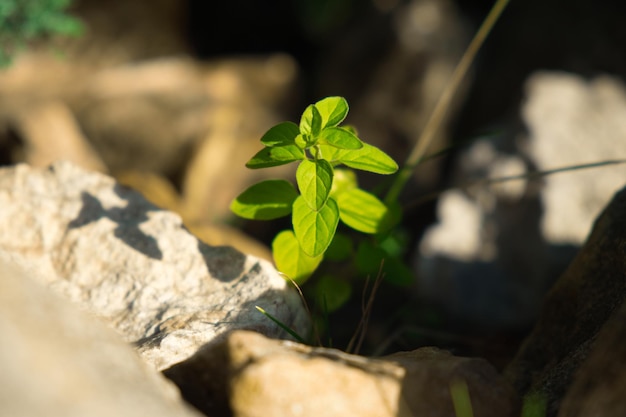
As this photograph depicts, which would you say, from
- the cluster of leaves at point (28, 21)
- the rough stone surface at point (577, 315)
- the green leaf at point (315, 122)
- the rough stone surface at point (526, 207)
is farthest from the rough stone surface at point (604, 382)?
A: the cluster of leaves at point (28, 21)

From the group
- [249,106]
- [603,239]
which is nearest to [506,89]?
[249,106]

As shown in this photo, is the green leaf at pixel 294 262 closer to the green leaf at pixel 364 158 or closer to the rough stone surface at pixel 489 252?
the green leaf at pixel 364 158

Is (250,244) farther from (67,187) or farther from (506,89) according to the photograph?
(506,89)

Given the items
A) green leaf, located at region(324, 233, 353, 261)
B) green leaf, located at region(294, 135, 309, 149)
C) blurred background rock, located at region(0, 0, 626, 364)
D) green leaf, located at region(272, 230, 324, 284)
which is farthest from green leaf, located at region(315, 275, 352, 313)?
green leaf, located at region(294, 135, 309, 149)

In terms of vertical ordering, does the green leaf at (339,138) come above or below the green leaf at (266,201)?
above

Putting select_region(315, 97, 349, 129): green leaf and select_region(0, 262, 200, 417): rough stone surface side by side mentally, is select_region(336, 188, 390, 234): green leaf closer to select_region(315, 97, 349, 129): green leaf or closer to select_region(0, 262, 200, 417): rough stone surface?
select_region(315, 97, 349, 129): green leaf

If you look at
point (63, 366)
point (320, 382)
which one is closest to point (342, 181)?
point (320, 382)
